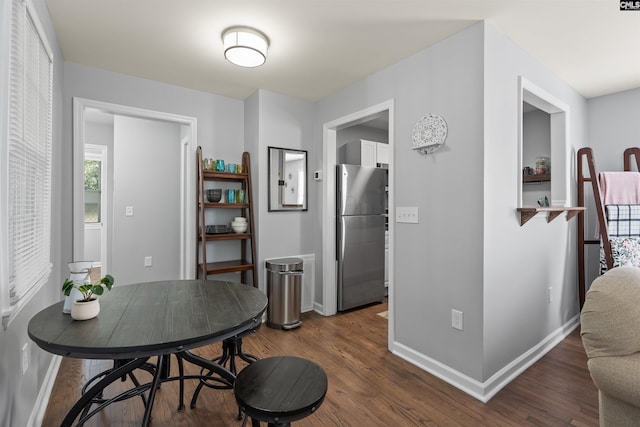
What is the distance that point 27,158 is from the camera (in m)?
1.57

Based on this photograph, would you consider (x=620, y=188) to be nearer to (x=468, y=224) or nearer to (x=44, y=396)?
(x=468, y=224)

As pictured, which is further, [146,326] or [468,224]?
[468,224]

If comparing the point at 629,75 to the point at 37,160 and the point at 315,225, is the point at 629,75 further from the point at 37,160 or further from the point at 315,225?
the point at 37,160

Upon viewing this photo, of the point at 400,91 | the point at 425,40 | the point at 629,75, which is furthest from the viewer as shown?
the point at 629,75

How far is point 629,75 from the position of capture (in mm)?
2852

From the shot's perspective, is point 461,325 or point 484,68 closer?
point 484,68

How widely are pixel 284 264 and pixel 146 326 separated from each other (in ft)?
6.12

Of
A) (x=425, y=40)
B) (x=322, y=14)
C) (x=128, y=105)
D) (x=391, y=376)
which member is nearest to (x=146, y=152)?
(x=128, y=105)

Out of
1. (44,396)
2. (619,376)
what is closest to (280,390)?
(619,376)

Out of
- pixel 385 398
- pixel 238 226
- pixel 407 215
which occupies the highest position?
pixel 407 215

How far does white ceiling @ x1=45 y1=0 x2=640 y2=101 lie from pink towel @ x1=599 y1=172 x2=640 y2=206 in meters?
0.91

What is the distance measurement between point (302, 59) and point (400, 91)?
2.79ft

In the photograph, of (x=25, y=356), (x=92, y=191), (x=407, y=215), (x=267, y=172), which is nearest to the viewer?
(x=25, y=356)

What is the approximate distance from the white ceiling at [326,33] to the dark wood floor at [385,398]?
240 cm
